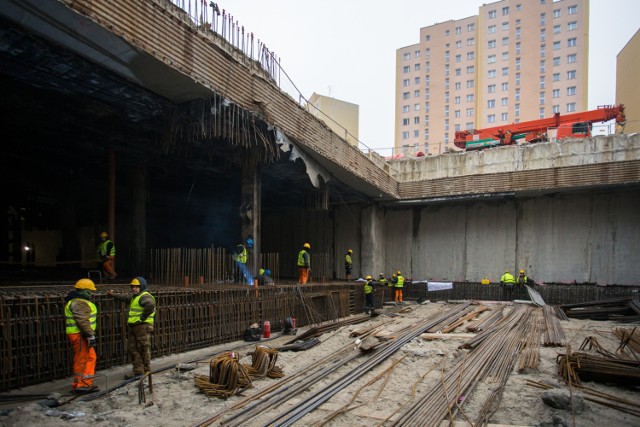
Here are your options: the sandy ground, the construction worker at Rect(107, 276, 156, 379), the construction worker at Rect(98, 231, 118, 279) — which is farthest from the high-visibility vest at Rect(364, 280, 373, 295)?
the construction worker at Rect(107, 276, 156, 379)

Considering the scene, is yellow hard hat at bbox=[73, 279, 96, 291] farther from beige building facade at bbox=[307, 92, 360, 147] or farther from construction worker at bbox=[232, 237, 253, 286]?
beige building facade at bbox=[307, 92, 360, 147]

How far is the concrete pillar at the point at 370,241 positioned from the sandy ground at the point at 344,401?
12.7 metres

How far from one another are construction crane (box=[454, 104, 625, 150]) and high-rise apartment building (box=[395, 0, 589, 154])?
2471cm

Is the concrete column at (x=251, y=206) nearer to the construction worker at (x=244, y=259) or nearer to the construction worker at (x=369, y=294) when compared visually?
the construction worker at (x=244, y=259)

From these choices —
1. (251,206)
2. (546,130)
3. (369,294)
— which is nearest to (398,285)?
(369,294)

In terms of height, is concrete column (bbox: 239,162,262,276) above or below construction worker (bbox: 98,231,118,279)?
above

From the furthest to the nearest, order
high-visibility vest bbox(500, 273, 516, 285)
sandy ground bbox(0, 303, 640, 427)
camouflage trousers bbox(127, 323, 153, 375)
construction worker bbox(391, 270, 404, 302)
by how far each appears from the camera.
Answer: construction worker bbox(391, 270, 404, 302)
high-visibility vest bbox(500, 273, 516, 285)
camouflage trousers bbox(127, 323, 153, 375)
sandy ground bbox(0, 303, 640, 427)

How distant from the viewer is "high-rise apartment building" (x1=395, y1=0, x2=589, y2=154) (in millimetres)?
53438

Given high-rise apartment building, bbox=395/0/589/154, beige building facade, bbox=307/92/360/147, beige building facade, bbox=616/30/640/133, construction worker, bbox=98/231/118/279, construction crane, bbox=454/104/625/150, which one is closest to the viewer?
construction worker, bbox=98/231/118/279

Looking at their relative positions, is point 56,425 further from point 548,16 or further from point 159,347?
point 548,16

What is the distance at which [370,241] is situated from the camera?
21.1 m

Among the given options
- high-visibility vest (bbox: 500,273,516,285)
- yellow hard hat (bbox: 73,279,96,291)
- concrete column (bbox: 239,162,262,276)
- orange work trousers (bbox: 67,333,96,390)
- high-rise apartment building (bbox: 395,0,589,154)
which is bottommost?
high-visibility vest (bbox: 500,273,516,285)

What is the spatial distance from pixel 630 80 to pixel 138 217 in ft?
121

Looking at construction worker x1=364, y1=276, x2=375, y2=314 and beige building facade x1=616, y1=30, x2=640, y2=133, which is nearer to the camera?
construction worker x1=364, y1=276, x2=375, y2=314
